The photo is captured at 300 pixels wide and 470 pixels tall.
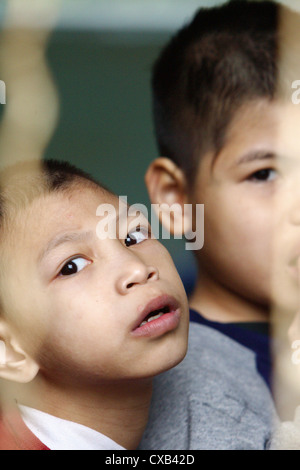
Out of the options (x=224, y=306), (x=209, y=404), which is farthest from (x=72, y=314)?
(x=224, y=306)

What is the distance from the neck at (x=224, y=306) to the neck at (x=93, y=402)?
8.3 inches

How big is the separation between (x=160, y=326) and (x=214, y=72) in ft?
1.08

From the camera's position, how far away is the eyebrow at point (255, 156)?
633 mm

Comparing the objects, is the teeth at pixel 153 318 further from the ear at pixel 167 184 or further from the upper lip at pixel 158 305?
the ear at pixel 167 184

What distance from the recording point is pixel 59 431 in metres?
0.48

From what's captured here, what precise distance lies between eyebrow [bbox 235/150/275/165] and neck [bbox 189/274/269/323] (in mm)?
139

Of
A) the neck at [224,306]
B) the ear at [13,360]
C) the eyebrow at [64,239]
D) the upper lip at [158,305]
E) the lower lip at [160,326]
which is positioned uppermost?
the eyebrow at [64,239]

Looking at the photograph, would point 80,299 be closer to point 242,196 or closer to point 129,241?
point 129,241

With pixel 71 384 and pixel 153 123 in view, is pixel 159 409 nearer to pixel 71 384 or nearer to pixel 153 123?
pixel 71 384

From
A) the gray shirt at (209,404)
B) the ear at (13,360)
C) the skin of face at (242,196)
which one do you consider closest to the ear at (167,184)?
the skin of face at (242,196)

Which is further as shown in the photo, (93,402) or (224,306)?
(224,306)

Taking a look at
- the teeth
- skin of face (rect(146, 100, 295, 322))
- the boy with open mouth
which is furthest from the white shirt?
skin of face (rect(146, 100, 295, 322))
